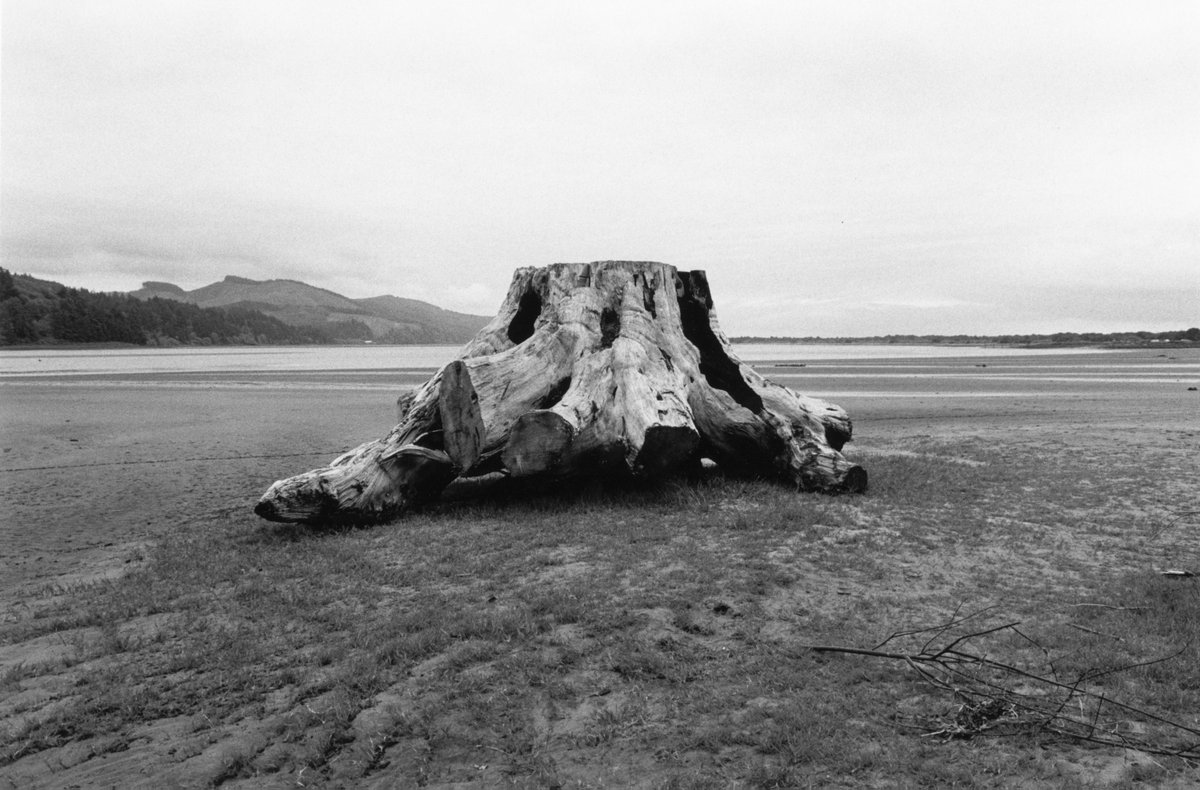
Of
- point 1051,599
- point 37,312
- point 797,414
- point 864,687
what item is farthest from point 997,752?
point 37,312

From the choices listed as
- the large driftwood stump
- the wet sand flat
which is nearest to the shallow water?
the wet sand flat

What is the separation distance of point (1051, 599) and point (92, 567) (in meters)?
8.20

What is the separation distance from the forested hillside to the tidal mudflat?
13443 centimetres

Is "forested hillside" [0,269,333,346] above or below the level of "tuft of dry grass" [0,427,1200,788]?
above

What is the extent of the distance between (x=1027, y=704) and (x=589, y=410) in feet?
18.3

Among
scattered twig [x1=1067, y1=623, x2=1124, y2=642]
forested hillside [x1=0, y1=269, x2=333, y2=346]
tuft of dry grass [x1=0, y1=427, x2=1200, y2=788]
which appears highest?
forested hillside [x1=0, y1=269, x2=333, y2=346]

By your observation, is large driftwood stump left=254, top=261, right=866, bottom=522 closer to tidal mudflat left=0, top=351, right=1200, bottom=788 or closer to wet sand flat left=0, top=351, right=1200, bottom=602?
tidal mudflat left=0, top=351, right=1200, bottom=788

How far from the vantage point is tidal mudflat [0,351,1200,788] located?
3.57 m

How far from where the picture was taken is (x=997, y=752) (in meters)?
3.46

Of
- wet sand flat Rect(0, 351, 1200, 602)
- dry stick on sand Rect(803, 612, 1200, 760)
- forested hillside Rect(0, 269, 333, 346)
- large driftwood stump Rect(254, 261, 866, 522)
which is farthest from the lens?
forested hillside Rect(0, 269, 333, 346)

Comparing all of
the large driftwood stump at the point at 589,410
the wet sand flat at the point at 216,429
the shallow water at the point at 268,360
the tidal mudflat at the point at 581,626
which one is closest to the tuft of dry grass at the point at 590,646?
the tidal mudflat at the point at 581,626

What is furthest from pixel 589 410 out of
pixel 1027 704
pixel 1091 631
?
pixel 1027 704

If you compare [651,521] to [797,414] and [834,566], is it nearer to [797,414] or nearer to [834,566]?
[834,566]

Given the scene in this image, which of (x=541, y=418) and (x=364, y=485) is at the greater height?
(x=541, y=418)
